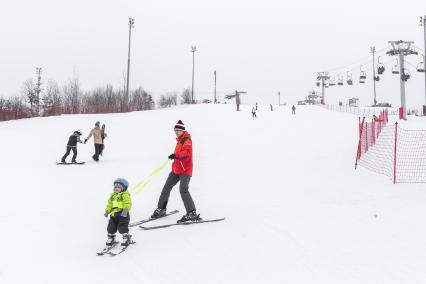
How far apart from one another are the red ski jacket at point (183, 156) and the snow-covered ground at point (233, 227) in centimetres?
100

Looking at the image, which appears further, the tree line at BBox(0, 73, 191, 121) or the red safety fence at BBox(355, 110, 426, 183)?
the tree line at BBox(0, 73, 191, 121)

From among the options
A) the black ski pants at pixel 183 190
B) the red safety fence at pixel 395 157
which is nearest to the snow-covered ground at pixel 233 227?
the black ski pants at pixel 183 190

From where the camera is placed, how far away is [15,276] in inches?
181

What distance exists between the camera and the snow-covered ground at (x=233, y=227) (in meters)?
4.71

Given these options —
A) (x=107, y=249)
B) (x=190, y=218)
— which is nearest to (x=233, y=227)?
(x=190, y=218)

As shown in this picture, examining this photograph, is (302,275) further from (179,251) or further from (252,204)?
(252,204)

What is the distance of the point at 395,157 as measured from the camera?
33.0ft

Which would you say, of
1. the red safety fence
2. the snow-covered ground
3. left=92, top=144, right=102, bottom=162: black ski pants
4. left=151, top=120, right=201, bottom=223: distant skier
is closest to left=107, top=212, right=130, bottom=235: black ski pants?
the snow-covered ground

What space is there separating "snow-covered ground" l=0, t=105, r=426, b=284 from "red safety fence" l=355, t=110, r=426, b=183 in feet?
2.09

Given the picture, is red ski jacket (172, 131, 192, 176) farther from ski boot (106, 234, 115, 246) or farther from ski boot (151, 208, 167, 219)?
ski boot (106, 234, 115, 246)

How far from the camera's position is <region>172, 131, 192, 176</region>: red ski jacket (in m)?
6.54

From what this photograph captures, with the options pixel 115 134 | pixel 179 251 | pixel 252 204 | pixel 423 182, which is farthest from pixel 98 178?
pixel 115 134

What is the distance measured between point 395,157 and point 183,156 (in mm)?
6418

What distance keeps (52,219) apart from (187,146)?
2.91 m
